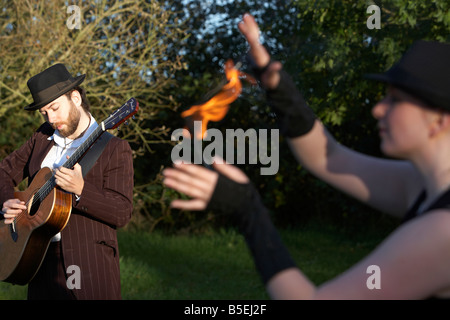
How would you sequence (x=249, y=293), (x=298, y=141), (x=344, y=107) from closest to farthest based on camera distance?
(x=298, y=141) < (x=249, y=293) < (x=344, y=107)

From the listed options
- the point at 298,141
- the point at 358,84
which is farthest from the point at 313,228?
the point at 298,141

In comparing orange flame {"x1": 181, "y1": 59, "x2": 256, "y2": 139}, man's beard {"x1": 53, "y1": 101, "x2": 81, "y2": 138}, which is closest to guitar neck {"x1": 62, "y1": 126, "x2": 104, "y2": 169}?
man's beard {"x1": 53, "y1": 101, "x2": 81, "y2": 138}

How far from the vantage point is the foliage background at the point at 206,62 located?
713 centimetres

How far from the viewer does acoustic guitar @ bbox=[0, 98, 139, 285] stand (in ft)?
11.8

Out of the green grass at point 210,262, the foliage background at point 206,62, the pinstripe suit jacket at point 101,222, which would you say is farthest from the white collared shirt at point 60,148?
the green grass at point 210,262

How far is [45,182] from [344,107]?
503 centimetres

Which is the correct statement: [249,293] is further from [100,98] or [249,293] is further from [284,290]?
[284,290]

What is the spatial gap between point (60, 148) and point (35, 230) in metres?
0.57

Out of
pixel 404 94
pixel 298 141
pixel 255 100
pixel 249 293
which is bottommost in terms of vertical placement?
pixel 249 293

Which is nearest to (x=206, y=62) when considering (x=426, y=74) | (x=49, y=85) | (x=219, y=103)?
(x=49, y=85)

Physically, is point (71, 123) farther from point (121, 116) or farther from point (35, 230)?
point (35, 230)

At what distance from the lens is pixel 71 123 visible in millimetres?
3834

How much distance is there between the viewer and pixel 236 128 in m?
10.2

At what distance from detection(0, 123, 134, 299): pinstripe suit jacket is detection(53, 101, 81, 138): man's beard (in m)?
0.28
